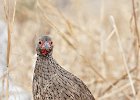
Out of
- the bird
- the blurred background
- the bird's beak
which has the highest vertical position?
the blurred background

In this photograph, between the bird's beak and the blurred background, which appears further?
the blurred background

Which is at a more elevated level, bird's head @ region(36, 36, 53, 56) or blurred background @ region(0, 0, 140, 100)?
blurred background @ region(0, 0, 140, 100)

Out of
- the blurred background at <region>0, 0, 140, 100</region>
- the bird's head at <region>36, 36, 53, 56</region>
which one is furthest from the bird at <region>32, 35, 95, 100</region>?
the blurred background at <region>0, 0, 140, 100</region>

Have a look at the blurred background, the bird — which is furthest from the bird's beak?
the blurred background

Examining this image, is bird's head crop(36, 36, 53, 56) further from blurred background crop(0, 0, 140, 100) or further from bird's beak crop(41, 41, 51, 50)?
blurred background crop(0, 0, 140, 100)

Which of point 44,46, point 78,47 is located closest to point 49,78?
point 44,46

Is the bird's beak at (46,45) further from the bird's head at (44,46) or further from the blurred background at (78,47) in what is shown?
the blurred background at (78,47)
